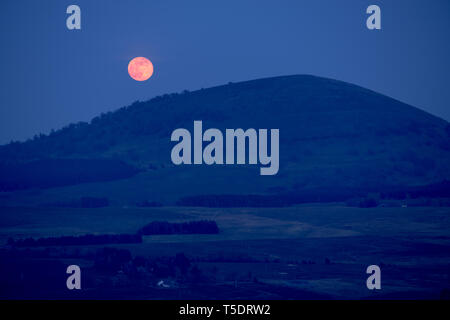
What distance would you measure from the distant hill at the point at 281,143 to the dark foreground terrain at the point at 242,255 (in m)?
8.29

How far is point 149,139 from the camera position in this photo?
2687 inches

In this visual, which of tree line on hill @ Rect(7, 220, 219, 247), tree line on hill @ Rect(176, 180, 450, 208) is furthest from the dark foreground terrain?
tree line on hill @ Rect(176, 180, 450, 208)

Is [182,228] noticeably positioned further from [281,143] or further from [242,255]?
[281,143]

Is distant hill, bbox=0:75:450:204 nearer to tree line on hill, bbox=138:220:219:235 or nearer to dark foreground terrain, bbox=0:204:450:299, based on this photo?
dark foreground terrain, bbox=0:204:450:299

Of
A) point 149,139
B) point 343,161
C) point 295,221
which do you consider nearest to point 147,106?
point 149,139

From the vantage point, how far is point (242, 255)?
1212 inches

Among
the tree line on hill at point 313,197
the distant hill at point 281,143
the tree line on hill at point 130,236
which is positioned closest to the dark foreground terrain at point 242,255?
the tree line on hill at point 130,236

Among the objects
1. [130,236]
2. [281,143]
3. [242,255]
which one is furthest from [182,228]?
[281,143]

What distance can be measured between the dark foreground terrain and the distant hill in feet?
27.2

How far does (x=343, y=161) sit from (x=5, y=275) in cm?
3602

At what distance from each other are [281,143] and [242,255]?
32.9 meters

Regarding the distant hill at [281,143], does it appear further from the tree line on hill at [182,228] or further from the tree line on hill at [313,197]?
the tree line on hill at [182,228]

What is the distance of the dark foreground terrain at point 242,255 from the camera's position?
2475 centimetres

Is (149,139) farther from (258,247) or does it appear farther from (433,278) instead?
(433,278)
